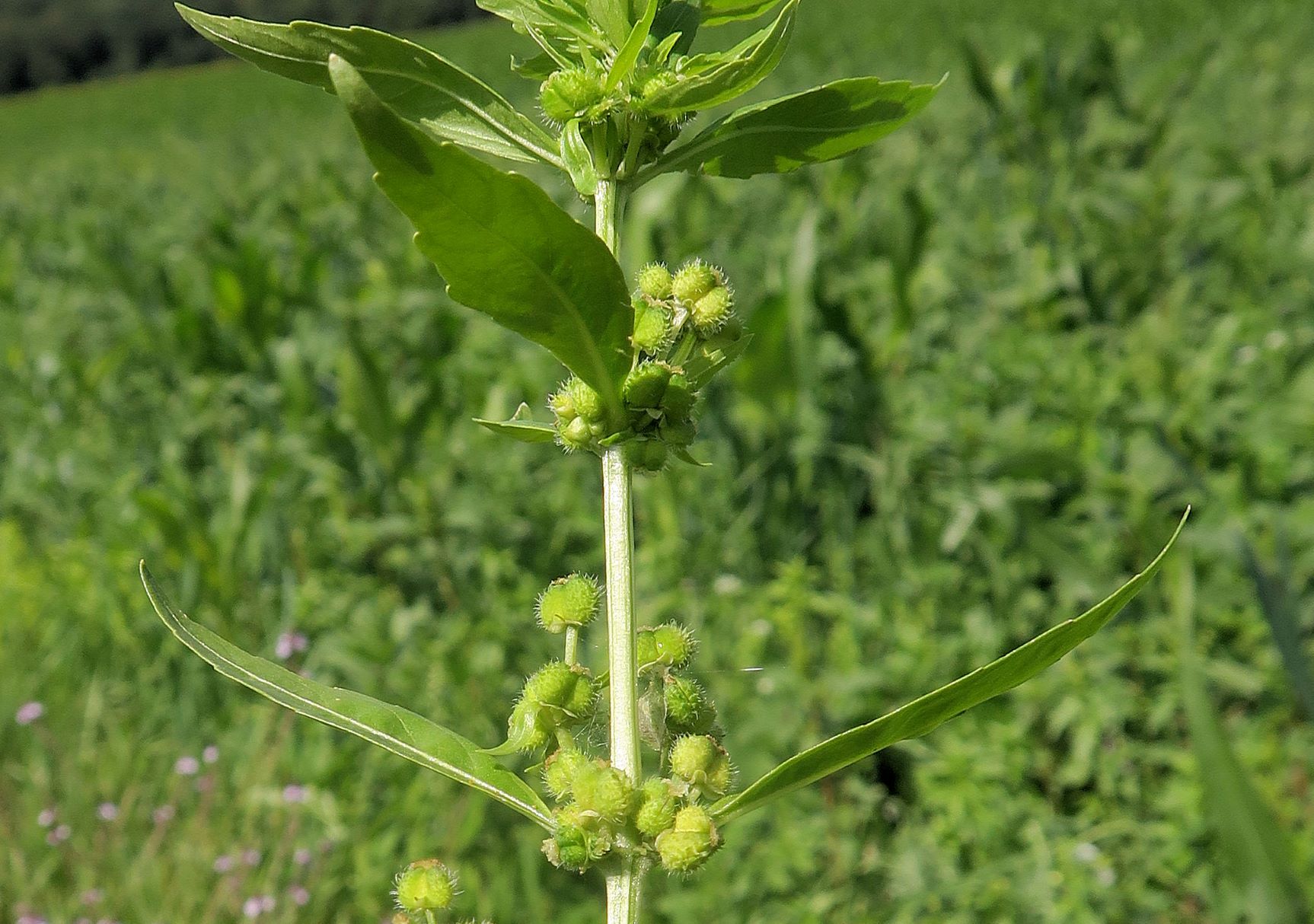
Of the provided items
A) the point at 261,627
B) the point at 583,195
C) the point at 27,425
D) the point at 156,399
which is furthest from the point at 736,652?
the point at 27,425

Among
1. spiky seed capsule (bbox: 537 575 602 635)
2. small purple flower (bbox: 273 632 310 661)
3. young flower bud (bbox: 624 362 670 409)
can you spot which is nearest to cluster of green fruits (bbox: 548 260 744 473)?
young flower bud (bbox: 624 362 670 409)

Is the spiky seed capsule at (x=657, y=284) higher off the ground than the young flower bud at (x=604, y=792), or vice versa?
the spiky seed capsule at (x=657, y=284)

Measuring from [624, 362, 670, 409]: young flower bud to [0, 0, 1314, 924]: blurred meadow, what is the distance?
0.75 metres

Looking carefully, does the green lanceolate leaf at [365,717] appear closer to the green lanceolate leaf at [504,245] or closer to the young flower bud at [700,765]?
the young flower bud at [700,765]

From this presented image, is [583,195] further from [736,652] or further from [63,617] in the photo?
[63,617]

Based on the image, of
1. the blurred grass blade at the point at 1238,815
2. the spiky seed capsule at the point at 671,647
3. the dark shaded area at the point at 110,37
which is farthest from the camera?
the dark shaded area at the point at 110,37

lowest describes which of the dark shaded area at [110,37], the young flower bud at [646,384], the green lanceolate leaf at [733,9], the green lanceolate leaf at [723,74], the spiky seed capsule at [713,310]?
the young flower bud at [646,384]

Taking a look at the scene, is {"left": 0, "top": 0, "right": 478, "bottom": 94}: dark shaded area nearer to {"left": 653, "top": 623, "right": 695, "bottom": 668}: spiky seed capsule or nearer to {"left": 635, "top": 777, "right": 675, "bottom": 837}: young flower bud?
{"left": 653, "top": 623, "right": 695, "bottom": 668}: spiky seed capsule

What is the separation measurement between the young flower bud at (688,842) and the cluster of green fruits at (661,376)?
186 millimetres

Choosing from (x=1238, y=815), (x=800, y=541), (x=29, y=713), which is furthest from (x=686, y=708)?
(x=800, y=541)

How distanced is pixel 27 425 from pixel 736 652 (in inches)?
147

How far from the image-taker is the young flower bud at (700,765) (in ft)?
2.10

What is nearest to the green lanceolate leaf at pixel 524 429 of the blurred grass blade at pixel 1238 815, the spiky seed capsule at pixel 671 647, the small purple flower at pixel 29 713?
the spiky seed capsule at pixel 671 647

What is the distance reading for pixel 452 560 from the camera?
12.1ft
